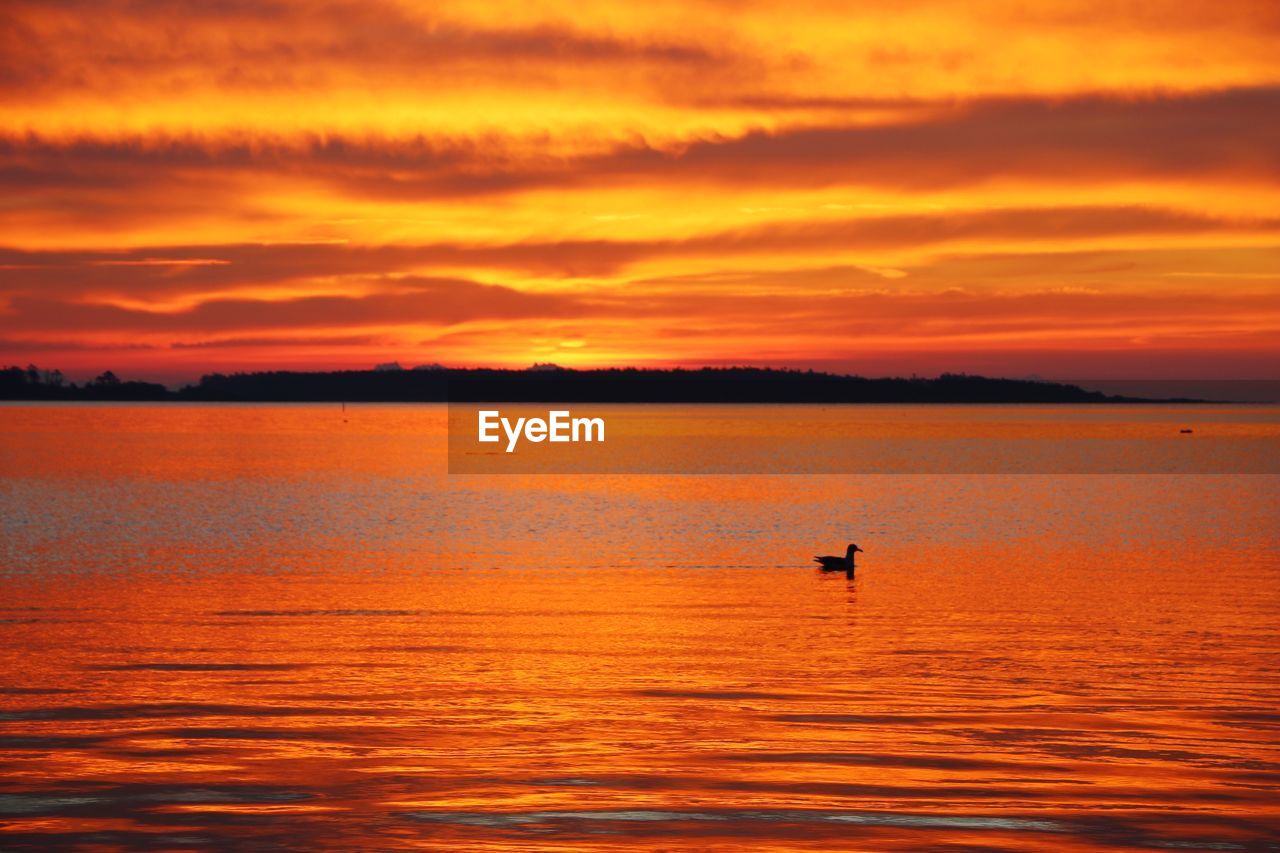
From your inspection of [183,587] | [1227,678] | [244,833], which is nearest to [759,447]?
[183,587]

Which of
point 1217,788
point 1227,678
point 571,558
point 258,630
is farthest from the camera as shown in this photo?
point 571,558

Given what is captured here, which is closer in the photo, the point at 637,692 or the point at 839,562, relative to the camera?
the point at 637,692

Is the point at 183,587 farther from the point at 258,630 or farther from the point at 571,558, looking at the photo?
the point at 571,558

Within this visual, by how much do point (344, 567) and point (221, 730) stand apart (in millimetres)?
23992

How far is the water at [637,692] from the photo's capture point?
46.3 ft

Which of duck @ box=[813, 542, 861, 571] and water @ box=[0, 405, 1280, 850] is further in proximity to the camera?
duck @ box=[813, 542, 861, 571]

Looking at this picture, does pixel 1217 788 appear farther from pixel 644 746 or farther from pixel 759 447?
pixel 759 447

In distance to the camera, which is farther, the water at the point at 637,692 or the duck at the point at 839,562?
the duck at the point at 839,562

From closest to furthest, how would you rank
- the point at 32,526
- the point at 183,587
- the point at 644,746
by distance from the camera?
the point at 644,746 < the point at 183,587 < the point at 32,526

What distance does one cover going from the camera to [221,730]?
18.2 metres

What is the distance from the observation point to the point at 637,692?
2127 cm

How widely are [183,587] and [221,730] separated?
1935 centimetres

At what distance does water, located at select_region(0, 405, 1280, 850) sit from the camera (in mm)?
14102

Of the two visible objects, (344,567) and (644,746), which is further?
(344,567)
